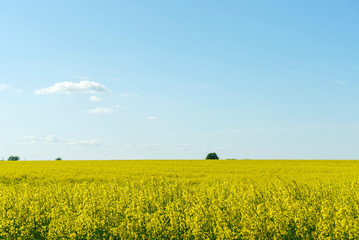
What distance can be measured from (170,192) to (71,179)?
13.5 metres

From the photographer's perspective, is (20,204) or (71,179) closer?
(20,204)

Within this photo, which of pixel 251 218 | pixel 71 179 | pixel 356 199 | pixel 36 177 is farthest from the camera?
pixel 36 177

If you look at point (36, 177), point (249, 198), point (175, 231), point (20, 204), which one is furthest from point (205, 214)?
point (36, 177)

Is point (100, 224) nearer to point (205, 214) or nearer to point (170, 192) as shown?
point (205, 214)

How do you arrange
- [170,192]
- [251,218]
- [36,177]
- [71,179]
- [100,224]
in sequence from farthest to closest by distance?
[36,177] < [71,179] < [170,192] < [100,224] < [251,218]

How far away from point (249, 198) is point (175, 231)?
9.66 ft

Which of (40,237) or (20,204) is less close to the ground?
(20,204)

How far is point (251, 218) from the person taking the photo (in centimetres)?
625

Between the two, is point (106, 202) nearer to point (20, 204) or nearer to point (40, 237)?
point (40, 237)

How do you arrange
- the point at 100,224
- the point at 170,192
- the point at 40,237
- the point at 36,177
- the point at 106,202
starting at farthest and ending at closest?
the point at 36,177, the point at 170,192, the point at 106,202, the point at 40,237, the point at 100,224

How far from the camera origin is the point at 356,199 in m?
9.16

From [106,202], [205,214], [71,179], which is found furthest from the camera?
[71,179]

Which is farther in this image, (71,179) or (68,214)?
(71,179)

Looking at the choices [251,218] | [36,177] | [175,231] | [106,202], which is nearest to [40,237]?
[106,202]
